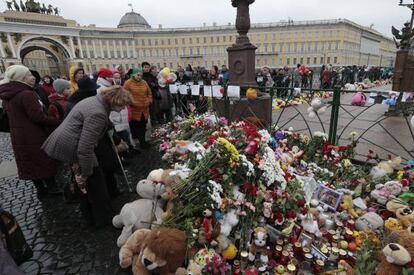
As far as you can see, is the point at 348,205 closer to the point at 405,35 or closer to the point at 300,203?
the point at 300,203

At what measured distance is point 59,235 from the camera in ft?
9.83

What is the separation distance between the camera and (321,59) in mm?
70938

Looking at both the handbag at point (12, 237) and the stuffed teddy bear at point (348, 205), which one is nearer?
the handbag at point (12, 237)

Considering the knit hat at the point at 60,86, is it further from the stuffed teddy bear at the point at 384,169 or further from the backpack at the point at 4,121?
the stuffed teddy bear at the point at 384,169

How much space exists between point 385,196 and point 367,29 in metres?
98.5

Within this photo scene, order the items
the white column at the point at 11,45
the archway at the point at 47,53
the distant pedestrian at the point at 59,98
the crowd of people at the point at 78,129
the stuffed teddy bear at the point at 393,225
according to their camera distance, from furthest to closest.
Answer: the archway at the point at 47,53 < the white column at the point at 11,45 < the distant pedestrian at the point at 59,98 < the crowd of people at the point at 78,129 < the stuffed teddy bear at the point at 393,225

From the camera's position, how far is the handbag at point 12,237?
2.00 meters

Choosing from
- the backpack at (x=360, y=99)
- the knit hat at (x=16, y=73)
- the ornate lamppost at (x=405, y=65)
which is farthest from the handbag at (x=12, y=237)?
the ornate lamppost at (x=405, y=65)

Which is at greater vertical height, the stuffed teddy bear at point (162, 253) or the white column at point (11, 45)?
the white column at point (11, 45)

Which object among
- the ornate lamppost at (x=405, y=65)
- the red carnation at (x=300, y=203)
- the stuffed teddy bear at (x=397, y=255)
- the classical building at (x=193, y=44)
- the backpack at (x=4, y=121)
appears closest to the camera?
the stuffed teddy bear at (x=397, y=255)

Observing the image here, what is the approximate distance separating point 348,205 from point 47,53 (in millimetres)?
78183

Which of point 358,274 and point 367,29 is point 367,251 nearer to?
point 358,274

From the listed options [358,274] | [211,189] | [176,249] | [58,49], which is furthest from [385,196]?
[58,49]

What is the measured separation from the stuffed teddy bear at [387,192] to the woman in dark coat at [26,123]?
4278mm
